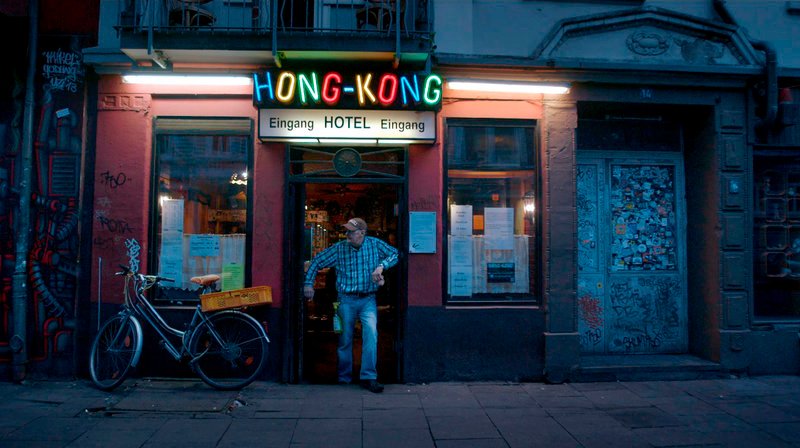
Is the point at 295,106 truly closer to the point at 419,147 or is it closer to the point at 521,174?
the point at 419,147

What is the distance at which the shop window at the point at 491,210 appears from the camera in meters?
6.99

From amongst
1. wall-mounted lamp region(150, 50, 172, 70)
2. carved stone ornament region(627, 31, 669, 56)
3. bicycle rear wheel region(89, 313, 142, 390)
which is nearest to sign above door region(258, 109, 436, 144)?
wall-mounted lamp region(150, 50, 172, 70)

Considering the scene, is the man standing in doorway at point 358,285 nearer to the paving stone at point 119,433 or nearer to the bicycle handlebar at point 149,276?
the bicycle handlebar at point 149,276

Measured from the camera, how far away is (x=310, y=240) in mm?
7434

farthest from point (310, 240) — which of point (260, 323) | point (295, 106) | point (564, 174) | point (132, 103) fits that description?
point (564, 174)

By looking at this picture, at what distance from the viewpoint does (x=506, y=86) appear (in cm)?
668

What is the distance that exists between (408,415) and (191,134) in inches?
171

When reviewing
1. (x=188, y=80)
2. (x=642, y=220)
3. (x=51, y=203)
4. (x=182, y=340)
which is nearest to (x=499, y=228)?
(x=642, y=220)

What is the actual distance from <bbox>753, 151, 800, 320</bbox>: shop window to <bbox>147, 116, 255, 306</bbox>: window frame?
6.80 meters

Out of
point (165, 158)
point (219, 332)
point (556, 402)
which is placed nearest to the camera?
point (556, 402)

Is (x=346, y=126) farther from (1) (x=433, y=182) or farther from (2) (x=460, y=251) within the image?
(2) (x=460, y=251)

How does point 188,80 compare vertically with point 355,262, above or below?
above

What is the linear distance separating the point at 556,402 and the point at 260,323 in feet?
11.7

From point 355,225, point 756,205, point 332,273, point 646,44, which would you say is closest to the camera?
point 355,225
